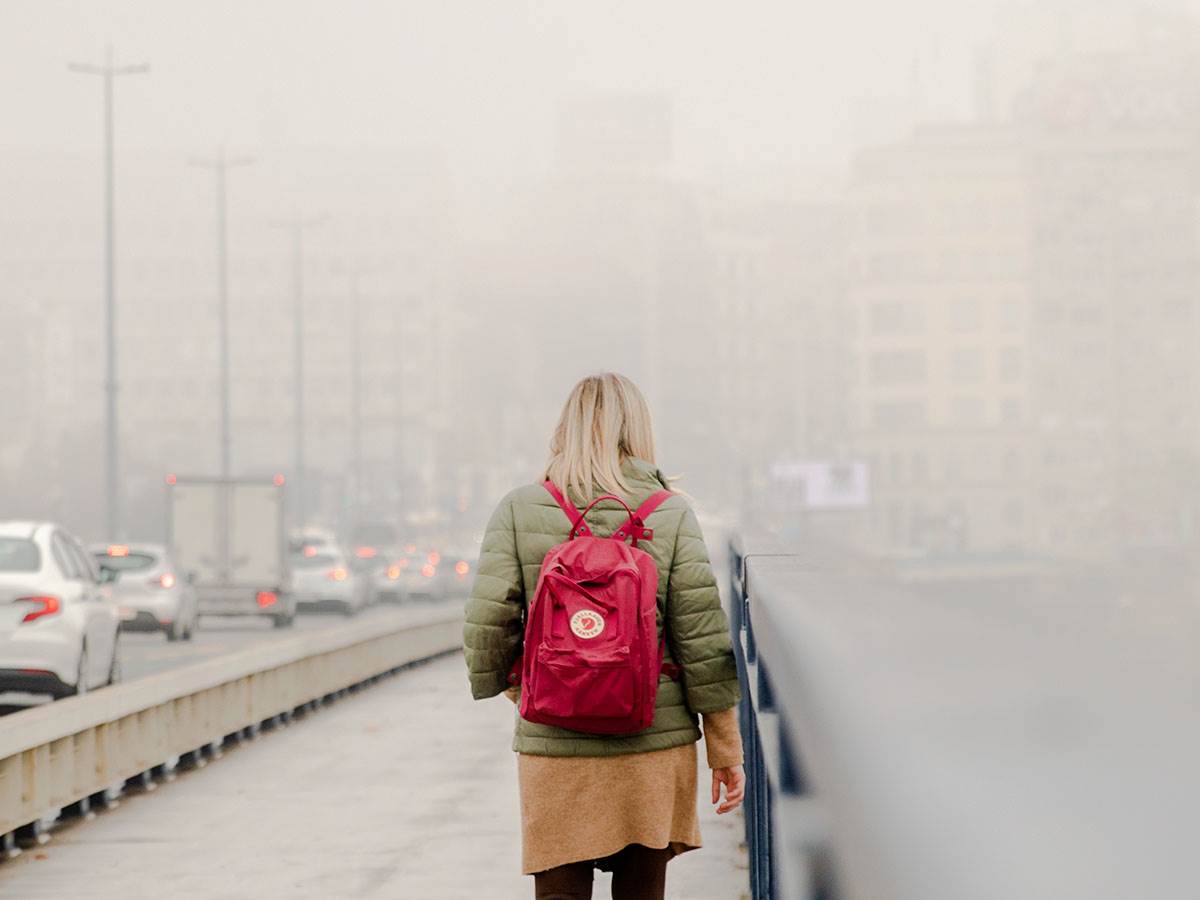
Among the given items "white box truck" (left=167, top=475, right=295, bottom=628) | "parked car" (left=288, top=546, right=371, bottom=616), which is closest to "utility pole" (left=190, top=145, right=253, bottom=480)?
"parked car" (left=288, top=546, right=371, bottom=616)

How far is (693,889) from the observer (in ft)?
29.7

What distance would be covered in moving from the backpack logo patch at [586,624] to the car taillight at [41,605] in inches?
572

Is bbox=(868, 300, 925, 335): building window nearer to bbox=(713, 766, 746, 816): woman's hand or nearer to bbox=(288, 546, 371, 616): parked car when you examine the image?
bbox=(288, 546, 371, 616): parked car

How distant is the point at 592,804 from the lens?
507 centimetres

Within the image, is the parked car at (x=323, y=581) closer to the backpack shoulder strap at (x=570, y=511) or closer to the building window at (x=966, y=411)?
the backpack shoulder strap at (x=570, y=511)

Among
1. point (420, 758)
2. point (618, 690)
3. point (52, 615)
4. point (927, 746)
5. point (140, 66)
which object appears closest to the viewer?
point (927, 746)

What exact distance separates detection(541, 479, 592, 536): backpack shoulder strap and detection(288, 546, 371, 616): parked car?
155 feet

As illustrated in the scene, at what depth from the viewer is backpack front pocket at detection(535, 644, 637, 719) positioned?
4.82 meters

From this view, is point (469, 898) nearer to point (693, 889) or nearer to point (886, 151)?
point (693, 889)

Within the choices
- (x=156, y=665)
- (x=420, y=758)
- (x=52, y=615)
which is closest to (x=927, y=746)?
(x=420, y=758)

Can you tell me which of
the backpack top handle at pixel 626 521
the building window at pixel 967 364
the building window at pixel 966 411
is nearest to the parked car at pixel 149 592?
the backpack top handle at pixel 626 521

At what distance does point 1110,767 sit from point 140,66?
219ft

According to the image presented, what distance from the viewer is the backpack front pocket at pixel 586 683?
4820 millimetres

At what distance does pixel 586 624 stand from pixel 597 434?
47 cm
